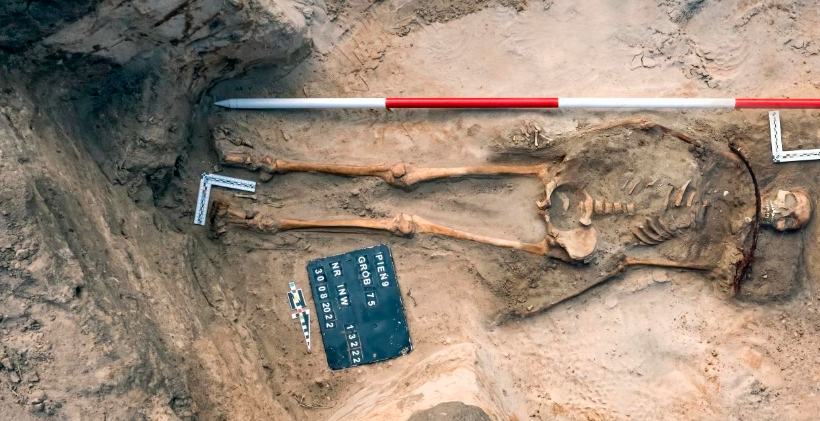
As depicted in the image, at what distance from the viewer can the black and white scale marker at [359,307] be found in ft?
15.5

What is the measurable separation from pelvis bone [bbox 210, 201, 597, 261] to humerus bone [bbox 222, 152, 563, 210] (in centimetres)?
28

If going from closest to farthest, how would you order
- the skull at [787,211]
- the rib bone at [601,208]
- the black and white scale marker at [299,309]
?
the skull at [787,211], the rib bone at [601,208], the black and white scale marker at [299,309]

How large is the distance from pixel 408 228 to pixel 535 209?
102cm

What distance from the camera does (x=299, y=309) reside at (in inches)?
188

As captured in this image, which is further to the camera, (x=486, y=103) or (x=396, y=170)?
(x=486, y=103)

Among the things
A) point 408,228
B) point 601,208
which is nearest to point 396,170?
point 408,228

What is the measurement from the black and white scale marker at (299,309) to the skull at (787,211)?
3.51 metres

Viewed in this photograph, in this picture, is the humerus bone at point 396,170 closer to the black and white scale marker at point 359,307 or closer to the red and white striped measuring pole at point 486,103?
the red and white striped measuring pole at point 486,103

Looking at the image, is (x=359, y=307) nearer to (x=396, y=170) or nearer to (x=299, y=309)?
(x=299, y=309)

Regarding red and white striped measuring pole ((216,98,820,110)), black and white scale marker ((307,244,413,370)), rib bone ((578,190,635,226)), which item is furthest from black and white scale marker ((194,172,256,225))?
rib bone ((578,190,635,226))

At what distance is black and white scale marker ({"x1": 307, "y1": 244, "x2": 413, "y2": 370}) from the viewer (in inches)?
186

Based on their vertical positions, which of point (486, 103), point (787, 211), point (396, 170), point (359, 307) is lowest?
point (359, 307)

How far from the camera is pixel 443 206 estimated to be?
4.90 meters

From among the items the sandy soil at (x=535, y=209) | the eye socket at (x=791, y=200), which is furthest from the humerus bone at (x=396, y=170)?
the eye socket at (x=791, y=200)
